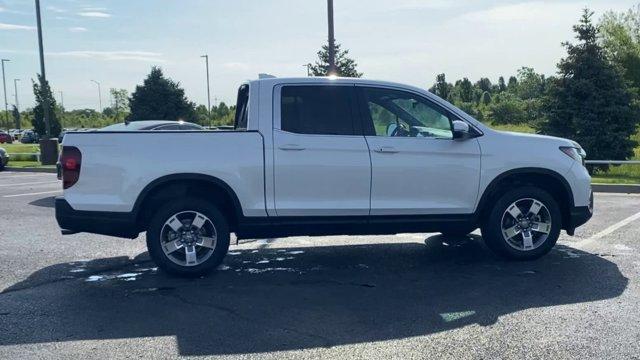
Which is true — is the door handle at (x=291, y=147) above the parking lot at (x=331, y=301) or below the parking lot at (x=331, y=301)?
above

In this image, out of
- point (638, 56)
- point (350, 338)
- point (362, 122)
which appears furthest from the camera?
point (638, 56)

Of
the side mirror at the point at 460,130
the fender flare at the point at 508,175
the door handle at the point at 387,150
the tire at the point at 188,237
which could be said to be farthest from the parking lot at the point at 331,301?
the side mirror at the point at 460,130

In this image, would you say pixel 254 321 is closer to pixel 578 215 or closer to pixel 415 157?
pixel 415 157

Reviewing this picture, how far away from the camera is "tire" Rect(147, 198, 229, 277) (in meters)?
6.07

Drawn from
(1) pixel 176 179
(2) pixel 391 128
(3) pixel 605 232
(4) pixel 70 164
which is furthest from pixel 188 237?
(3) pixel 605 232

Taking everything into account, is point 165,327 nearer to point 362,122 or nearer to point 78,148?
point 78,148

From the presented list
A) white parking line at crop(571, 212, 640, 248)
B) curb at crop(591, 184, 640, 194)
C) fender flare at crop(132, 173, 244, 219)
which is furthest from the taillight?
curb at crop(591, 184, 640, 194)

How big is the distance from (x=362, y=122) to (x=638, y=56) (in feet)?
138

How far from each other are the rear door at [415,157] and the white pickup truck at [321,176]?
0.01 metres

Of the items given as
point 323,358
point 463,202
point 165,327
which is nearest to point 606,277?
point 463,202

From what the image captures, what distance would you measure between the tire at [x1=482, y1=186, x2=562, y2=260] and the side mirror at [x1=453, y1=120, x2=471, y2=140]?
0.82 meters

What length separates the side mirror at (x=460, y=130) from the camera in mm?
6137

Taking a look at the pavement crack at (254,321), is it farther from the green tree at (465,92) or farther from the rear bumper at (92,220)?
the green tree at (465,92)

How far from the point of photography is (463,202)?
6.43m
